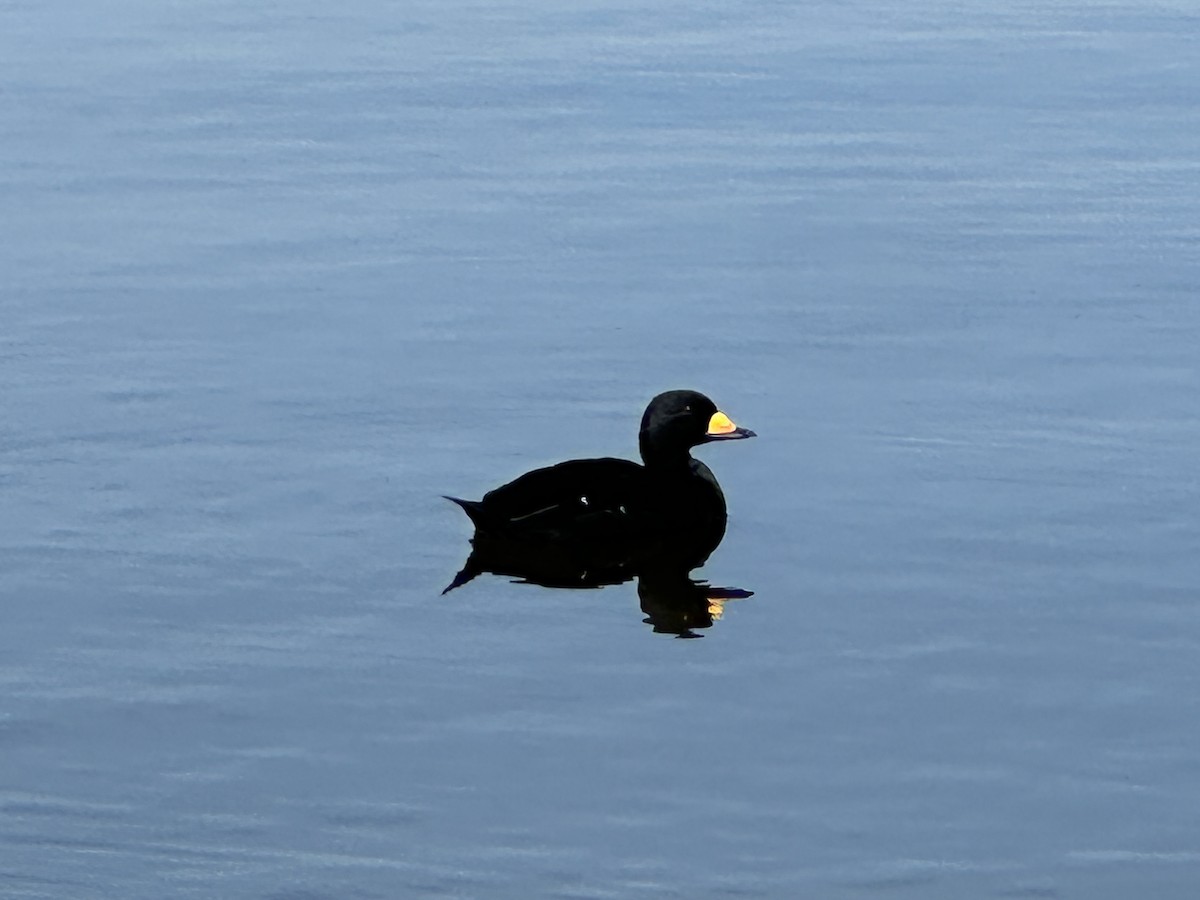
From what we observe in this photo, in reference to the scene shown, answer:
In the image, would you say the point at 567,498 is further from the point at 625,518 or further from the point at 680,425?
the point at 680,425

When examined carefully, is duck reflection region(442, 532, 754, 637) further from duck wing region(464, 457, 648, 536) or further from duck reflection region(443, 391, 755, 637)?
duck wing region(464, 457, 648, 536)

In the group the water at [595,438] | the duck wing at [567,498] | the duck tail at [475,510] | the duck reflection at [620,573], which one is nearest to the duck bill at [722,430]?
the water at [595,438]

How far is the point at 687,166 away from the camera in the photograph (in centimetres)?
1402

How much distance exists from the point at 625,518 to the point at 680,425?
1.81 ft

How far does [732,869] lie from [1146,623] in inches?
98.7

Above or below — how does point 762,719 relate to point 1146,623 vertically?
below

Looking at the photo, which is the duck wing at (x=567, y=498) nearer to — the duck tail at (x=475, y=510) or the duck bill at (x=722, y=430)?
the duck tail at (x=475, y=510)

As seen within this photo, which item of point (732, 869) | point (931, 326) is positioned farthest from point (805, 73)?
point (732, 869)

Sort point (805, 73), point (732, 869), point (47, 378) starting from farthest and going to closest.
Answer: point (805, 73)
point (47, 378)
point (732, 869)

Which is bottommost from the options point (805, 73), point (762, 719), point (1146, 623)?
point (762, 719)

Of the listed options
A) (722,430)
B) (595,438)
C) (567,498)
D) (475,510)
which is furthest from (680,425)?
(475,510)

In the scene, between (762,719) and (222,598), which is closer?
(762,719)

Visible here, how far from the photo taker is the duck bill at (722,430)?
33.4 feet

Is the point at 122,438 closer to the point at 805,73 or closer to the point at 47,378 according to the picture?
the point at 47,378
